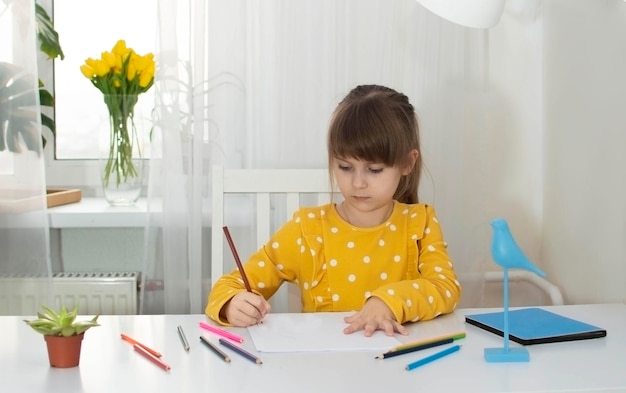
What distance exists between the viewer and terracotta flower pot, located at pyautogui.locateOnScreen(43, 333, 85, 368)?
1.01 metres

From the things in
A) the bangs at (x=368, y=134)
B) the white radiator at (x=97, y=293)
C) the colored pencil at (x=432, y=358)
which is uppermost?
the bangs at (x=368, y=134)

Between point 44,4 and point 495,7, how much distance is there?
1.07 meters

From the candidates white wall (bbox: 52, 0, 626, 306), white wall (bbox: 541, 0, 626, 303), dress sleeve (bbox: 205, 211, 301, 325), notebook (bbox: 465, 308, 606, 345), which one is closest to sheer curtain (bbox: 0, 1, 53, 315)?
white wall (bbox: 52, 0, 626, 306)

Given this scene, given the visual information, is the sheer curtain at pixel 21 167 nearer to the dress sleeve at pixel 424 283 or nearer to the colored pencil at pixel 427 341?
the dress sleeve at pixel 424 283

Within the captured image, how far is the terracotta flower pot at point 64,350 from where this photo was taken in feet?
3.33

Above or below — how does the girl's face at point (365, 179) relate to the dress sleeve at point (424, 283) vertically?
above

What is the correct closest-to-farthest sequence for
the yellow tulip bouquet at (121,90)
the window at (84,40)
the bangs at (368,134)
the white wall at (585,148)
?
the bangs at (368,134), the white wall at (585,148), the yellow tulip bouquet at (121,90), the window at (84,40)

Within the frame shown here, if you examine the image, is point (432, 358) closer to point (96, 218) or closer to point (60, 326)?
point (60, 326)

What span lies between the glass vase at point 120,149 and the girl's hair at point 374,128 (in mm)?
708

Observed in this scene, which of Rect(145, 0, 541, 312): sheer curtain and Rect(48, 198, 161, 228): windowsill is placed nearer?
Rect(145, 0, 541, 312): sheer curtain

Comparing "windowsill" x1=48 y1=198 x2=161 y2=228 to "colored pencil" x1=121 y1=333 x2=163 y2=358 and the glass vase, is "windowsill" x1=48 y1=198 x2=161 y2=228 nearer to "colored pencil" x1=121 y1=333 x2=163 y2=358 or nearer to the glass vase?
the glass vase

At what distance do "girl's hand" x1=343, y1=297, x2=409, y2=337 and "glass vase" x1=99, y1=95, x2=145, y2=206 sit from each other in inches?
37.3

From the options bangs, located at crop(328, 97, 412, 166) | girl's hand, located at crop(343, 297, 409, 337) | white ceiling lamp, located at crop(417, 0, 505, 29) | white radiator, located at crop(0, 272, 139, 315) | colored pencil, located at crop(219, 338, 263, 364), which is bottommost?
white radiator, located at crop(0, 272, 139, 315)

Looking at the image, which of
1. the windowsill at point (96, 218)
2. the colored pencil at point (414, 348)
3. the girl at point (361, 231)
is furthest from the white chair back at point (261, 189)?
the colored pencil at point (414, 348)
